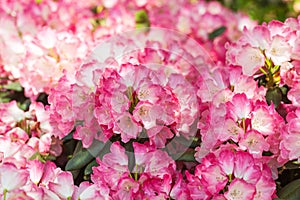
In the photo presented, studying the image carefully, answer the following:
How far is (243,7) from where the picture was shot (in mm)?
3020

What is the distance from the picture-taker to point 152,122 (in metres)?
1.28

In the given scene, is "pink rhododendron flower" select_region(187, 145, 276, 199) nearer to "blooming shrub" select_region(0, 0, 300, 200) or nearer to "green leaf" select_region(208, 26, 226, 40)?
"blooming shrub" select_region(0, 0, 300, 200)

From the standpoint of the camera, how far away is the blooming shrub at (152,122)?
4.03ft

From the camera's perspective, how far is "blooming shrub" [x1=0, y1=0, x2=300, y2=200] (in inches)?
48.3

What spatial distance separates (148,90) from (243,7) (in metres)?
1.88

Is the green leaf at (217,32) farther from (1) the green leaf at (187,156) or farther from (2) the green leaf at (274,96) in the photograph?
(1) the green leaf at (187,156)

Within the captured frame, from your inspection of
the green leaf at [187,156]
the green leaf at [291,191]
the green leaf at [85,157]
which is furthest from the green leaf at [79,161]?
the green leaf at [291,191]

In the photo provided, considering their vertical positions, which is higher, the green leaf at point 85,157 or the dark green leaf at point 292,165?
the dark green leaf at point 292,165

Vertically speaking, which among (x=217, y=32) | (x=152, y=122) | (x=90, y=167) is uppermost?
(x=217, y=32)

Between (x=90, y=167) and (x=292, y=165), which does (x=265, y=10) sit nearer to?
(x=292, y=165)

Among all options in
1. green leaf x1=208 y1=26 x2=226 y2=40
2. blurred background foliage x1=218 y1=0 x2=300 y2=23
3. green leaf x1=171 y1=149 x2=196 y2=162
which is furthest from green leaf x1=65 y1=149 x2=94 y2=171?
blurred background foliage x1=218 y1=0 x2=300 y2=23

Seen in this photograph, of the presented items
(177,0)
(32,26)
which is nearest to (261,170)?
(32,26)

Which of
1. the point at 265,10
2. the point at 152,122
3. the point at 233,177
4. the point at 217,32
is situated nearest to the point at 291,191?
the point at 233,177

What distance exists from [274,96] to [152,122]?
348 mm
